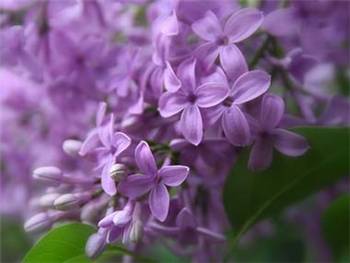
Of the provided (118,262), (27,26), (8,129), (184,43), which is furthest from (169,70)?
(118,262)

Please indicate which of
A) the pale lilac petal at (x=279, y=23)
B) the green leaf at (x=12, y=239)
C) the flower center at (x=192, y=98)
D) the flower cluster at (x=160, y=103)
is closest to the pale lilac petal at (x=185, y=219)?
the flower cluster at (x=160, y=103)

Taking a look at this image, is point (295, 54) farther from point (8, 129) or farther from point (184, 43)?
point (8, 129)

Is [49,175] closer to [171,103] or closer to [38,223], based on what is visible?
[38,223]

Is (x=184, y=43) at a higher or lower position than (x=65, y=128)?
higher

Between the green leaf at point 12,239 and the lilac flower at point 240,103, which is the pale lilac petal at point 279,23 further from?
the green leaf at point 12,239

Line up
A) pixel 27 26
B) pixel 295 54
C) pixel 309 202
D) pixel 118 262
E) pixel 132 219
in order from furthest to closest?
pixel 118 262 < pixel 309 202 < pixel 27 26 < pixel 295 54 < pixel 132 219

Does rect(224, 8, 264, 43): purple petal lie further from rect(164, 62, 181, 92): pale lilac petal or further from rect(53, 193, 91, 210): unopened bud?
rect(53, 193, 91, 210): unopened bud

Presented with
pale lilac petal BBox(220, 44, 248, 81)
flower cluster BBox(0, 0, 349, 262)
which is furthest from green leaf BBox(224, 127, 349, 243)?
pale lilac petal BBox(220, 44, 248, 81)
